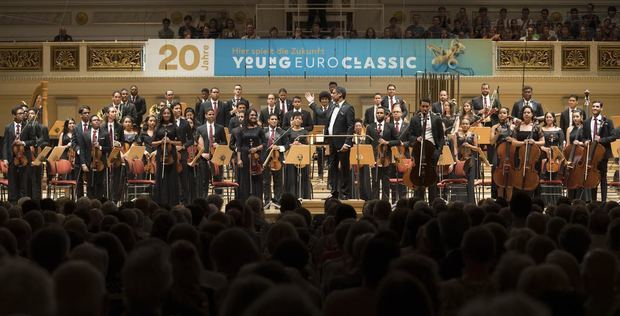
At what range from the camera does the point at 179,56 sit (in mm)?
21141

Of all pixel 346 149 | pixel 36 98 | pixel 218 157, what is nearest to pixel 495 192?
pixel 346 149

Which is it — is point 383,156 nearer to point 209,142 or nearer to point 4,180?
point 209,142

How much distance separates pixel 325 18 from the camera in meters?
23.8

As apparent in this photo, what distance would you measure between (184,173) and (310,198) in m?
1.86

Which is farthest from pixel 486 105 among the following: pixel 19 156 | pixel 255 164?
pixel 19 156

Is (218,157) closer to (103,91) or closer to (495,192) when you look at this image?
(495,192)

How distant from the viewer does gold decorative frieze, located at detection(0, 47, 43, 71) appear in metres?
22.2

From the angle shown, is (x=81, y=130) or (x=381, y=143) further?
(x=81, y=130)

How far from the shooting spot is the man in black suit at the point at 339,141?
15344 millimetres

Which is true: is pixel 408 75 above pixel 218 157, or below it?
above

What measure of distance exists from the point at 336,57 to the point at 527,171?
7624 mm

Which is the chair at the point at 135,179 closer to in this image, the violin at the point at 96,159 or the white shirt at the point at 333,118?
the violin at the point at 96,159

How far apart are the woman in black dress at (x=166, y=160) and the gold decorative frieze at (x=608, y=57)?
10.7 m

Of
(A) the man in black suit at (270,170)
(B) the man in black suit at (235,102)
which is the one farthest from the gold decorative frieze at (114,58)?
(A) the man in black suit at (270,170)
